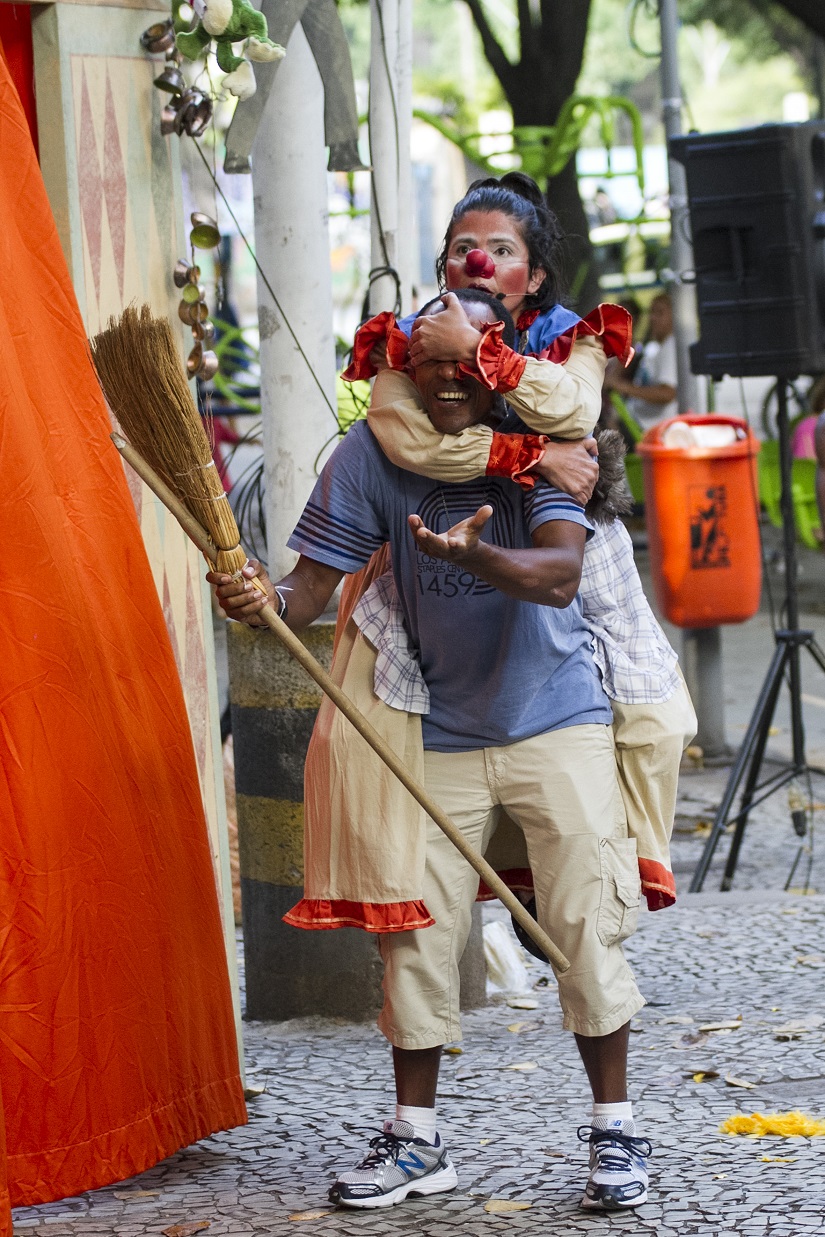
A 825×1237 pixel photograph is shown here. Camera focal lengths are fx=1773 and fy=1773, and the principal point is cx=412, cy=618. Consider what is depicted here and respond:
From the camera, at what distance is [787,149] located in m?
6.46

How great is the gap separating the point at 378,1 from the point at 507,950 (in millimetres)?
2765

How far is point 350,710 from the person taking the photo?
331cm

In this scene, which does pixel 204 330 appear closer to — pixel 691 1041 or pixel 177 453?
pixel 177 453

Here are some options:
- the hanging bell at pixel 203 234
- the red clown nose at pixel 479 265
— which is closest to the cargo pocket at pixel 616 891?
the red clown nose at pixel 479 265

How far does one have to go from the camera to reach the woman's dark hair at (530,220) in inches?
135

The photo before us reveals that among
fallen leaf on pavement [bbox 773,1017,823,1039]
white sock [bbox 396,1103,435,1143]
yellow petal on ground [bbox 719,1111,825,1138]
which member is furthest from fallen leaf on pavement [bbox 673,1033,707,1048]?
white sock [bbox 396,1103,435,1143]

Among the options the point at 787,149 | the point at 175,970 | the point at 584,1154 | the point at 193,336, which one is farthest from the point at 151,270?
the point at 787,149

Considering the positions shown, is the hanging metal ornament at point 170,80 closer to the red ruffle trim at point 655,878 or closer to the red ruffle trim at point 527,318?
the red ruffle trim at point 527,318

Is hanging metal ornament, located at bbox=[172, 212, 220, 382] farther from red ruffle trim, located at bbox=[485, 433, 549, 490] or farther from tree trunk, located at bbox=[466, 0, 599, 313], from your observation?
tree trunk, located at bbox=[466, 0, 599, 313]

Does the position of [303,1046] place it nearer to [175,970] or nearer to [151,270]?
[175,970]

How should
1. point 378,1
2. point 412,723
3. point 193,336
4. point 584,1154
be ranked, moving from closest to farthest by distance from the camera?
point 412,723
point 584,1154
point 193,336
point 378,1

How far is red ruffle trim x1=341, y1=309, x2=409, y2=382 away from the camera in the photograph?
11.0 ft

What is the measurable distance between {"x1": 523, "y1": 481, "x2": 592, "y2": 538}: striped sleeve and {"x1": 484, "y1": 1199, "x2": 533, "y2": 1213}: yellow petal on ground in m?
1.34

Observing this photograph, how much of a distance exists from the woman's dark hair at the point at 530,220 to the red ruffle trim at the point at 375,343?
0.62 feet
